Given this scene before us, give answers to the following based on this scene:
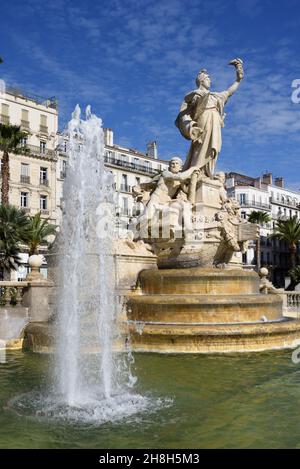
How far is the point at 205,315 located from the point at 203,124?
7552 millimetres

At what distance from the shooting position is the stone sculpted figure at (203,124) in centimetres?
1653

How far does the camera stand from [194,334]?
10281mm

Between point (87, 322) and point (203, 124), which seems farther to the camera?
point (203, 124)

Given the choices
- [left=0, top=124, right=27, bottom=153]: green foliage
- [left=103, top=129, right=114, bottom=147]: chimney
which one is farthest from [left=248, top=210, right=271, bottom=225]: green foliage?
[left=0, top=124, right=27, bottom=153]: green foliage

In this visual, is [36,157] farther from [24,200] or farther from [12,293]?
[12,293]

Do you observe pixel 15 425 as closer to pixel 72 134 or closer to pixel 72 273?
pixel 72 273

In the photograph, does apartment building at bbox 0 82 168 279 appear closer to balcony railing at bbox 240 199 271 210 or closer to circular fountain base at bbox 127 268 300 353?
balcony railing at bbox 240 199 271 210

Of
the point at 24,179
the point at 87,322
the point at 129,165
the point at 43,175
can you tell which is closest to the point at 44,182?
the point at 43,175

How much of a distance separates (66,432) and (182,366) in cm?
387

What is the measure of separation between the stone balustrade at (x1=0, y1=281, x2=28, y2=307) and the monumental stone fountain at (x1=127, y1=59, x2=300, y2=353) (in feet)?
9.41

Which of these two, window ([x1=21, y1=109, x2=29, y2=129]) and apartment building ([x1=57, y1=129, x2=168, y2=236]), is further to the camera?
apartment building ([x1=57, y1=129, x2=168, y2=236])

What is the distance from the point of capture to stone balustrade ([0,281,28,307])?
13.2 meters

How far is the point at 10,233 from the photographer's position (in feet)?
103

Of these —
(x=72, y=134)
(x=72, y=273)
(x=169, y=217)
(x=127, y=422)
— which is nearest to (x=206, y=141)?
(x=169, y=217)
